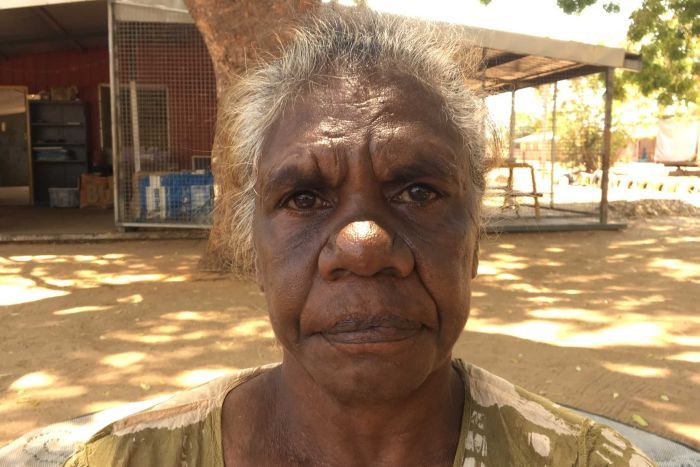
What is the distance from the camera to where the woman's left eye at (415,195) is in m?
1.21

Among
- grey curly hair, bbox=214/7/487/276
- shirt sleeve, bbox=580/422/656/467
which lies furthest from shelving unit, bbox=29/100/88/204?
shirt sleeve, bbox=580/422/656/467

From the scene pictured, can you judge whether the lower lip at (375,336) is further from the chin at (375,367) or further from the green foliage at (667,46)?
the green foliage at (667,46)

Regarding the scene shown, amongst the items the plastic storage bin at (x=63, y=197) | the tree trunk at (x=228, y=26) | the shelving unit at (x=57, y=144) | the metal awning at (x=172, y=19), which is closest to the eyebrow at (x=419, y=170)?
the tree trunk at (x=228, y=26)

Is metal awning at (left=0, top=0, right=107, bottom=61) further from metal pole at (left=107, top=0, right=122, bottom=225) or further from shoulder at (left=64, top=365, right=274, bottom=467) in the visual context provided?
shoulder at (left=64, top=365, right=274, bottom=467)

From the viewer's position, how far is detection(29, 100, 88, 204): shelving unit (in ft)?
46.1

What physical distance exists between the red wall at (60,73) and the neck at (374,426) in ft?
45.8

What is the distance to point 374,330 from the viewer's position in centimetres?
108

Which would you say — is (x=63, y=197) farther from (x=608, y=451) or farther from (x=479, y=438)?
(x=608, y=451)

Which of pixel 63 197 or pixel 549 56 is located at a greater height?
pixel 549 56

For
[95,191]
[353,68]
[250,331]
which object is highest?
[353,68]

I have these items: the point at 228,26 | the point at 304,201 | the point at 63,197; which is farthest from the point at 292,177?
the point at 63,197

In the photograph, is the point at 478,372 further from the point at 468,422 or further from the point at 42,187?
the point at 42,187

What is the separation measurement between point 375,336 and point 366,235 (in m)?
0.17

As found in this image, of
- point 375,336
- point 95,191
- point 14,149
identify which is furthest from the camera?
point 14,149
